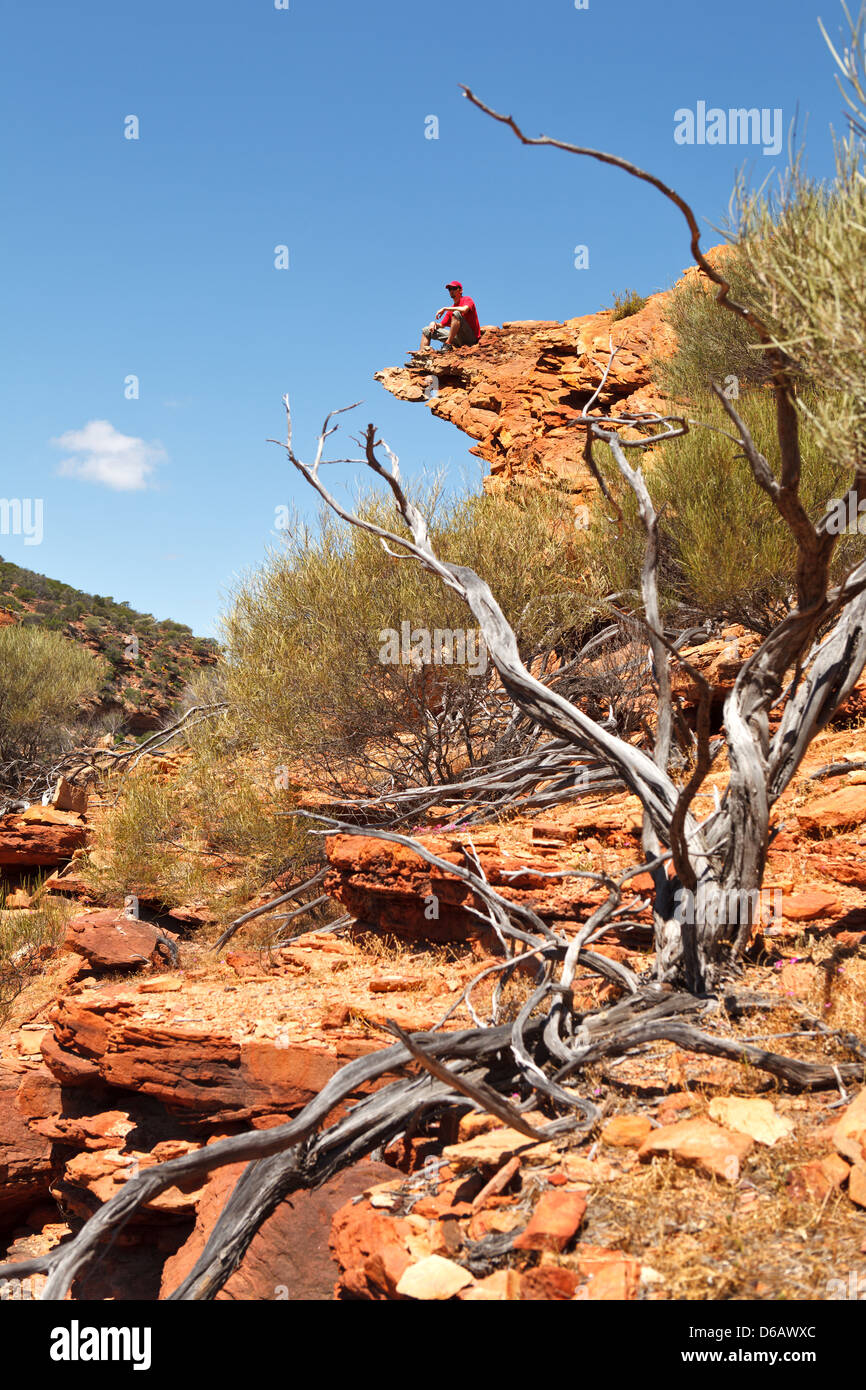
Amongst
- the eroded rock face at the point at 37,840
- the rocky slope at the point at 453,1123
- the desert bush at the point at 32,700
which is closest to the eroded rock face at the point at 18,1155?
the rocky slope at the point at 453,1123

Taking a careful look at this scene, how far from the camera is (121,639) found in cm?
3694

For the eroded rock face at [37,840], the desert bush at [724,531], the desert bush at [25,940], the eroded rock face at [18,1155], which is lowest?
the eroded rock face at [18,1155]

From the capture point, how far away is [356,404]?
20.1ft

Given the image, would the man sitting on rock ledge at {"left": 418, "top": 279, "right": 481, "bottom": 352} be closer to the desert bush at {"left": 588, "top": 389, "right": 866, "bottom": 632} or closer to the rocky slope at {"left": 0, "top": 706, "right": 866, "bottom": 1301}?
the desert bush at {"left": 588, "top": 389, "right": 866, "bottom": 632}

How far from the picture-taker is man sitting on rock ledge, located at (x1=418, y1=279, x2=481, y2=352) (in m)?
19.3

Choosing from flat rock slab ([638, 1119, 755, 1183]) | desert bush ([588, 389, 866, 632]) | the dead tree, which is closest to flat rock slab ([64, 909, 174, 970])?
the dead tree

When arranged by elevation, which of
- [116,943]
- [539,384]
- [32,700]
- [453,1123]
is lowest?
[116,943]

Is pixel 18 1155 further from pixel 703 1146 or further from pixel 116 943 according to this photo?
pixel 703 1146

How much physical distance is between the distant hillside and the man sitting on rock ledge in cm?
1456

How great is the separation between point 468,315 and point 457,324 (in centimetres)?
37

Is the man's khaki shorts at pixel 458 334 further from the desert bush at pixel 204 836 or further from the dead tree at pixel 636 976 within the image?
the dead tree at pixel 636 976

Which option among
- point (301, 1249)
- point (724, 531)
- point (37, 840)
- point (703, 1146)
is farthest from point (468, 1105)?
point (37, 840)

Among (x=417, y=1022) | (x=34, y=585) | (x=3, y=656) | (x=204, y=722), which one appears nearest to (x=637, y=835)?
(x=417, y=1022)

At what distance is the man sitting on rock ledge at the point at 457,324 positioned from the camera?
19312 mm
